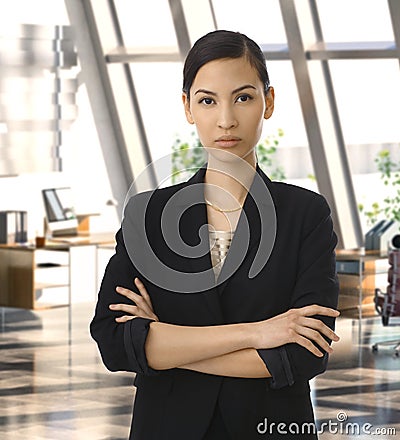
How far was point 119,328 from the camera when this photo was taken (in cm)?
179

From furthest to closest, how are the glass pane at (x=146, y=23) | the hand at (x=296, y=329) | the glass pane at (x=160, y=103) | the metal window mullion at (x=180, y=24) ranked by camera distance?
1. the glass pane at (x=160, y=103)
2. the glass pane at (x=146, y=23)
3. the metal window mullion at (x=180, y=24)
4. the hand at (x=296, y=329)

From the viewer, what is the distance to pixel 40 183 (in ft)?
34.4

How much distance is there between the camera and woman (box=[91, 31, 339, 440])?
166 cm

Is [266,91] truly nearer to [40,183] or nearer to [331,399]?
[331,399]

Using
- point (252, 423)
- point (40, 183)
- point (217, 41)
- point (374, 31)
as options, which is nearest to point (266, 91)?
point (217, 41)

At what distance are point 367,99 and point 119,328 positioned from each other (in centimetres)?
831

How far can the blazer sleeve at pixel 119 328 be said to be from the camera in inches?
68.9

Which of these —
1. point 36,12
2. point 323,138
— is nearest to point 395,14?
point 323,138

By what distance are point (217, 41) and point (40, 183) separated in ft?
29.4

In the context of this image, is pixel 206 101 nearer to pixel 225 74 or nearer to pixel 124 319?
pixel 225 74

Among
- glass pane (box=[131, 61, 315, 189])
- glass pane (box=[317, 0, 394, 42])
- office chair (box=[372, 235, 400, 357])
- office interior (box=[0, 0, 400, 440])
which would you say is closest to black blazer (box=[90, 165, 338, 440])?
office interior (box=[0, 0, 400, 440])

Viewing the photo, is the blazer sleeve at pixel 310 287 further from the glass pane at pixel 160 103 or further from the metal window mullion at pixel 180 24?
the glass pane at pixel 160 103

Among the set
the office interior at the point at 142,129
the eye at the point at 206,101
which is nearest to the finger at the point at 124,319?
the eye at the point at 206,101

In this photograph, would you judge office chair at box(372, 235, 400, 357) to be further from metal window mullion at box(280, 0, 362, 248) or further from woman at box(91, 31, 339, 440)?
woman at box(91, 31, 339, 440)
